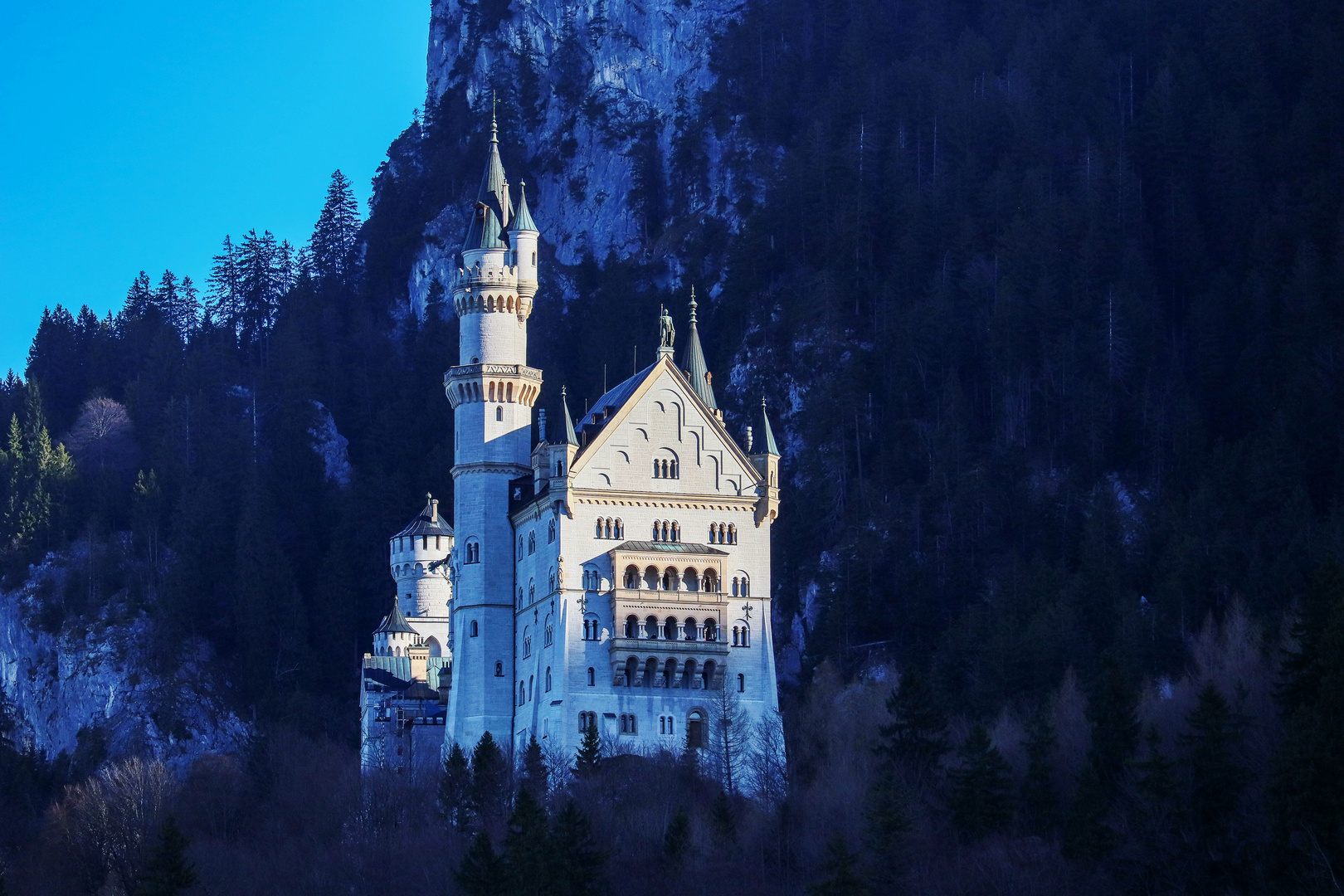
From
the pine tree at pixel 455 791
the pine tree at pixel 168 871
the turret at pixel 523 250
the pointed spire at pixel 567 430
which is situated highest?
the turret at pixel 523 250

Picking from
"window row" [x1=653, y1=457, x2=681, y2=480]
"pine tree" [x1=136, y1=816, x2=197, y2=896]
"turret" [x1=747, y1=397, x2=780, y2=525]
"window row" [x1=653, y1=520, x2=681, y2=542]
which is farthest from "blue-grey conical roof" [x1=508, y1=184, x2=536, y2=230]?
"pine tree" [x1=136, y1=816, x2=197, y2=896]

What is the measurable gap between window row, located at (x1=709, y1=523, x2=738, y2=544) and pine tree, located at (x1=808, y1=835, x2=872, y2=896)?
2673cm

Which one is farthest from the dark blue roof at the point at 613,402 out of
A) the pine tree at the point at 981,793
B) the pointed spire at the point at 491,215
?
the pine tree at the point at 981,793

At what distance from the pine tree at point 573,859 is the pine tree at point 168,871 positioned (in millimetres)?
11987

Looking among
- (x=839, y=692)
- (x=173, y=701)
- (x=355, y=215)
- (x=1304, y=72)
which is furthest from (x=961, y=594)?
(x=355, y=215)

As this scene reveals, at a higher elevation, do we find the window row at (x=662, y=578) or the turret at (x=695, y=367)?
the turret at (x=695, y=367)

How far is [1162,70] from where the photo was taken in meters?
129

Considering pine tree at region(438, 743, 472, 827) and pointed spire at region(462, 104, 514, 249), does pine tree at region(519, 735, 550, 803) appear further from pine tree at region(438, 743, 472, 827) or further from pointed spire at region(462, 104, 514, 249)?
pointed spire at region(462, 104, 514, 249)

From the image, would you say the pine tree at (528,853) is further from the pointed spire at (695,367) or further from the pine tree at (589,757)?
the pointed spire at (695,367)

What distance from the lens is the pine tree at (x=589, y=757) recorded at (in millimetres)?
84688

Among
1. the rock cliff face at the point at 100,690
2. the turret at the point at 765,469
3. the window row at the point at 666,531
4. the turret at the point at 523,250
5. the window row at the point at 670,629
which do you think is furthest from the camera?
the rock cliff face at the point at 100,690

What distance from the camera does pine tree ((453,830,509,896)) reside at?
7094 cm

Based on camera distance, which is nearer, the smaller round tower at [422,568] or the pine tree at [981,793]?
the pine tree at [981,793]

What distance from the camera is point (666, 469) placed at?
94188 mm
